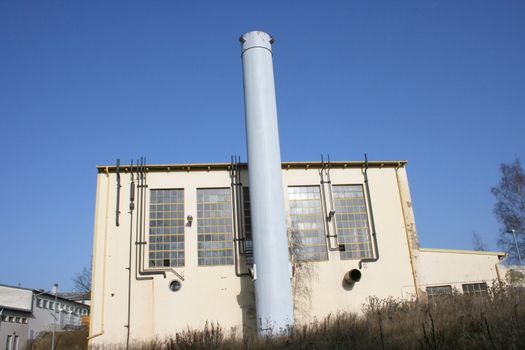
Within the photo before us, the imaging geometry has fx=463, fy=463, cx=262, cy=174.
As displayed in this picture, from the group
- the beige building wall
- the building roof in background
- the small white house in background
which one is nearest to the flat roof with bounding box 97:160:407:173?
the beige building wall

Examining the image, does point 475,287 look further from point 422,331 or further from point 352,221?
point 422,331

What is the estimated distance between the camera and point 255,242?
1645 centimetres

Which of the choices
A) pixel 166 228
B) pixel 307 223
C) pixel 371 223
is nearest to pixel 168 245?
pixel 166 228

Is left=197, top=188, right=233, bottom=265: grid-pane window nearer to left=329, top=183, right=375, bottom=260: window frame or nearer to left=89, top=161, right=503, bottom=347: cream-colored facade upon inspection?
left=89, top=161, right=503, bottom=347: cream-colored facade

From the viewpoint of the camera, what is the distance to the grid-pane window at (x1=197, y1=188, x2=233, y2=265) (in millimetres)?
18359

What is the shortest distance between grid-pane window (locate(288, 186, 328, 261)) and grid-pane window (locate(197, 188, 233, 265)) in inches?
103

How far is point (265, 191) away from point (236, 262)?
11.1 feet

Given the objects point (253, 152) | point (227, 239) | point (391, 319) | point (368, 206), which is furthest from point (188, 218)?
point (391, 319)

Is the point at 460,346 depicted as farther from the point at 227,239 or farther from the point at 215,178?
the point at 215,178

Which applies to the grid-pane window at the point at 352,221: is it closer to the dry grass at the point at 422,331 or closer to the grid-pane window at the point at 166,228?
the dry grass at the point at 422,331

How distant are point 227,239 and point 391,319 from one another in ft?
24.5

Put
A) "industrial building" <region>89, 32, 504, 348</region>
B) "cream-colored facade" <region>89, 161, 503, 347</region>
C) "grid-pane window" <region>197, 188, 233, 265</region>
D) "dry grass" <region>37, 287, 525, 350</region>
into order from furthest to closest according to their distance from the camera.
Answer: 1. "grid-pane window" <region>197, 188, 233, 265</region>
2. "cream-colored facade" <region>89, 161, 503, 347</region>
3. "industrial building" <region>89, 32, 504, 348</region>
4. "dry grass" <region>37, 287, 525, 350</region>

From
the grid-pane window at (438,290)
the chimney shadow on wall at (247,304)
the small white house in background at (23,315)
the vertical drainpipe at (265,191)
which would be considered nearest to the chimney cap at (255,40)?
the vertical drainpipe at (265,191)

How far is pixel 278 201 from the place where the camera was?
55.1 feet
